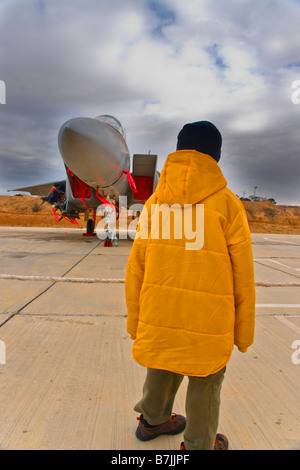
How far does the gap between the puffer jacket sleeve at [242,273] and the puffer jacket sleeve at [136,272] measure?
17.4 inches

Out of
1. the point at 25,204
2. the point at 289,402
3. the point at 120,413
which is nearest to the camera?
the point at 120,413

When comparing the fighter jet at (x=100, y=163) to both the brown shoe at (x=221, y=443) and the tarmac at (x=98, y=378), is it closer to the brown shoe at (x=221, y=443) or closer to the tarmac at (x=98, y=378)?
the tarmac at (x=98, y=378)

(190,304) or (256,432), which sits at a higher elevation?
(190,304)

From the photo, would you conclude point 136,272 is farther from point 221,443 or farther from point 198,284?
point 221,443

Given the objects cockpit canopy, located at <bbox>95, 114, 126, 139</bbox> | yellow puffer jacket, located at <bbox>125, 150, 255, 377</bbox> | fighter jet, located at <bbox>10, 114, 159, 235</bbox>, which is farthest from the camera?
cockpit canopy, located at <bbox>95, 114, 126, 139</bbox>

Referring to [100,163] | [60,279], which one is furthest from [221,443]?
[100,163]

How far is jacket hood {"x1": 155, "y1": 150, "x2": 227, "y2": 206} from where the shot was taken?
4.30ft

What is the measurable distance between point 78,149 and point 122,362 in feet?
13.6

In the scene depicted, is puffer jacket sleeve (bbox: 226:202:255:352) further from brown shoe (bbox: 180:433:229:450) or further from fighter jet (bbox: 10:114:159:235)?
fighter jet (bbox: 10:114:159:235)

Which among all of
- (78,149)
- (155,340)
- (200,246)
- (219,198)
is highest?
(78,149)

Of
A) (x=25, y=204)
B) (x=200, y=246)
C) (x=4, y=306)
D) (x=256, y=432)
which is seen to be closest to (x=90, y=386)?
(x=256, y=432)

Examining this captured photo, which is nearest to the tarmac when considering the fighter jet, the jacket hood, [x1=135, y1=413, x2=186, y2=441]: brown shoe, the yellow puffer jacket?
[x1=135, y1=413, x2=186, y2=441]: brown shoe

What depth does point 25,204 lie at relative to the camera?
160 ft
